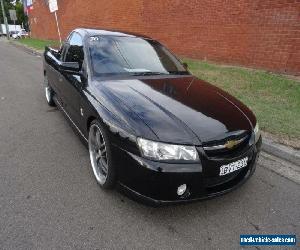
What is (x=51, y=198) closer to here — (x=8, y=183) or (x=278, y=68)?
(x=8, y=183)

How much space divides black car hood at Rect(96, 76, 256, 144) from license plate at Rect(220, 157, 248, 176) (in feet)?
0.86

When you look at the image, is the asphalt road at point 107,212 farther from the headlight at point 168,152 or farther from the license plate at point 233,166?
the headlight at point 168,152

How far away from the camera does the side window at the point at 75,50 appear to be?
3.99 meters

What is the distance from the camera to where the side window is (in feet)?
13.1

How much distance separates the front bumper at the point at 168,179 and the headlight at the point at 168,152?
0.05 meters

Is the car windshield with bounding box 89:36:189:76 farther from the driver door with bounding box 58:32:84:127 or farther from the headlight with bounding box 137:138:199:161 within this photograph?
the headlight with bounding box 137:138:199:161

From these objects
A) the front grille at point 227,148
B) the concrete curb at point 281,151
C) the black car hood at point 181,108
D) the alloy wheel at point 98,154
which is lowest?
the concrete curb at point 281,151

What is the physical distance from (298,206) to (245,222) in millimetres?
674

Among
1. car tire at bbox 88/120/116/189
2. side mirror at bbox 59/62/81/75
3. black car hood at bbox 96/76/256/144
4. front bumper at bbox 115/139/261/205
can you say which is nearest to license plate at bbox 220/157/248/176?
front bumper at bbox 115/139/261/205

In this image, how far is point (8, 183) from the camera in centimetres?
325

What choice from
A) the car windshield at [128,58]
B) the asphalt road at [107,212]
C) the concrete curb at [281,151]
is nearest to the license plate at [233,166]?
the asphalt road at [107,212]

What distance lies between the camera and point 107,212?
2.80m

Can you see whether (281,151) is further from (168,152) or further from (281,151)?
(168,152)

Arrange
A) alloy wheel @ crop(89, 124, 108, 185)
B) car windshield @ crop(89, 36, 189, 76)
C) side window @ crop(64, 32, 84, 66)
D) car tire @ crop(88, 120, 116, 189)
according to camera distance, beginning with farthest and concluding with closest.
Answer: side window @ crop(64, 32, 84, 66) < car windshield @ crop(89, 36, 189, 76) < alloy wheel @ crop(89, 124, 108, 185) < car tire @ crop(88, 120, 116, 189)
